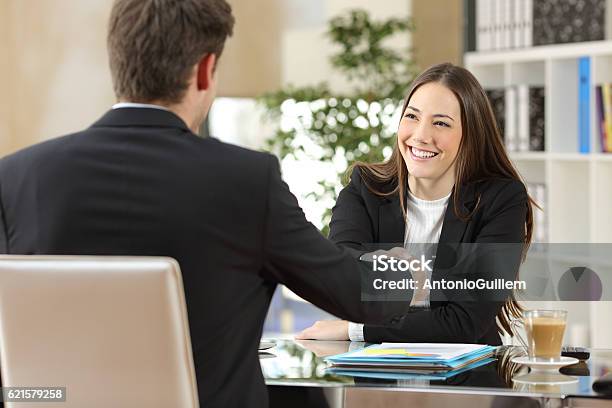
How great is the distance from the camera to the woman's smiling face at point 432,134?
2686 millimetres

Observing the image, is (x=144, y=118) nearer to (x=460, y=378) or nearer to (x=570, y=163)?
(x=460, y=378)

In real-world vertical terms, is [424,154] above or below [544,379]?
above

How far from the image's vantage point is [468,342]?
2330 millimetres

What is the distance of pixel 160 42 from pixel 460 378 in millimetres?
822

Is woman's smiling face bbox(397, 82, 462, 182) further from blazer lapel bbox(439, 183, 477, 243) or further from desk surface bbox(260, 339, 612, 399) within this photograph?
desk surface bbox(260, 339, 612, 399)

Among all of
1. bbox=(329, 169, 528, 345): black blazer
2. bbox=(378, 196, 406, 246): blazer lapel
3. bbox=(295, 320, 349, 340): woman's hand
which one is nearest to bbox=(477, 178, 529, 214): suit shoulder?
bbox=(329, 169, 528, 345): black blazer

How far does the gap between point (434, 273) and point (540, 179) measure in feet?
8.94

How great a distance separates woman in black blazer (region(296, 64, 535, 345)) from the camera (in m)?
2.61

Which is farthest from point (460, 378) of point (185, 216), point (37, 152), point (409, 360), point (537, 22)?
point (537, 22)

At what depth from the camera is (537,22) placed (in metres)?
4.81

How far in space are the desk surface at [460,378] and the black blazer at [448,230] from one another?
0.70 feet

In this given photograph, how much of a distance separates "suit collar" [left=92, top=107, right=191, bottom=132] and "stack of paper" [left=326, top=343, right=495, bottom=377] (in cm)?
61

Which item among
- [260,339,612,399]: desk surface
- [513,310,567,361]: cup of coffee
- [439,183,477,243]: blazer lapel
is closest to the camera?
[260,339,612,399]: desk surface

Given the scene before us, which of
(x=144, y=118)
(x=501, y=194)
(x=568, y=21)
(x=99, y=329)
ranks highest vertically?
(x=568, y=21)
